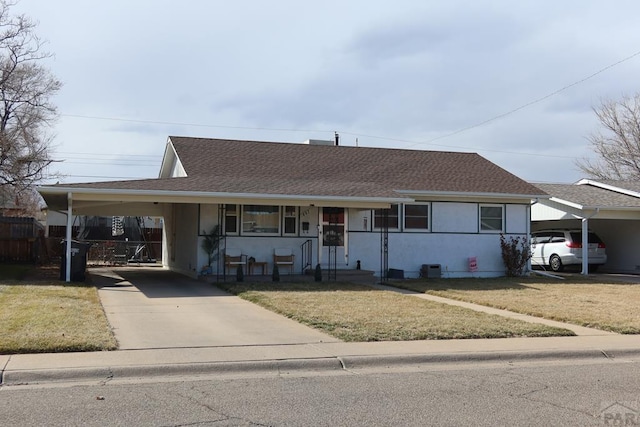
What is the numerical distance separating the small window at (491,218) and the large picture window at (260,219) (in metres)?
7.40

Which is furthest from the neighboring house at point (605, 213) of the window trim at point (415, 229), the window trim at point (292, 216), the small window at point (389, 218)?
the window trim at point (292, 216)

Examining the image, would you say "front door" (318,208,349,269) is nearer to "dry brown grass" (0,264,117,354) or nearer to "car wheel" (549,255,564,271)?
"dry brown grass" (0,264,117,354)

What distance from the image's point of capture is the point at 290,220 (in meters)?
20.3

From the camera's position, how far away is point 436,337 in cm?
1002

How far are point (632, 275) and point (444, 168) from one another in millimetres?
8391

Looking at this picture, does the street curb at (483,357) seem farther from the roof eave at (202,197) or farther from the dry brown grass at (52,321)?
the roof eave at (202,197)

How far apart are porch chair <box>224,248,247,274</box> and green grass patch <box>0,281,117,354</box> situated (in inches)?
176

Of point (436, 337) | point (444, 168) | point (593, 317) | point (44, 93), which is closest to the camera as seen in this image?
point (436, 337)

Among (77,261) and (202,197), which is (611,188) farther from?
(77,261)

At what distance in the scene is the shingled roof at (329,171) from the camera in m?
18.8

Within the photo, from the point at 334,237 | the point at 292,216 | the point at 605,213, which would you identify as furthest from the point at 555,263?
the point at 292,216

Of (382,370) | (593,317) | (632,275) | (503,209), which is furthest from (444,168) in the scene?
(382,370)

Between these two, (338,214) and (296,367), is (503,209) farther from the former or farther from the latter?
(296,367)

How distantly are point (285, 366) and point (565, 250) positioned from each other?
1912 centimetres
